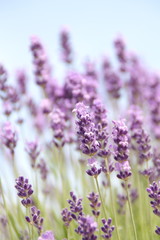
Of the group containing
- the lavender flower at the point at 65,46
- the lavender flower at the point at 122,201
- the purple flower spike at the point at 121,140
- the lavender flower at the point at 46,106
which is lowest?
the purple flower spike at the point at 121,140

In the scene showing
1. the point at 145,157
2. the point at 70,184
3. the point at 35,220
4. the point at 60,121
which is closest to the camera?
the point at 35,220

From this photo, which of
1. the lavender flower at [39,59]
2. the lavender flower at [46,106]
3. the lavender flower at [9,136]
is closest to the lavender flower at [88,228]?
the lavender flower at [9,136]

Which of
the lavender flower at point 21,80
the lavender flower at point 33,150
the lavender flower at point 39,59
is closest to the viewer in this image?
the lavender flower at point 33,150

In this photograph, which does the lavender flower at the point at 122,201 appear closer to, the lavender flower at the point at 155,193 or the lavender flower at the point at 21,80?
the lavender flower at the point at 155,193

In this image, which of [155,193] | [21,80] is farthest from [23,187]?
[21,80]

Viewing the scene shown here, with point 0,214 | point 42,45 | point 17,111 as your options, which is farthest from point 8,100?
point 0,214

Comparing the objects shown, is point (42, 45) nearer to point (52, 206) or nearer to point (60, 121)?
point (60, 121)

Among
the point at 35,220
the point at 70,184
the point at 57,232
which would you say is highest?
the point at 70,184

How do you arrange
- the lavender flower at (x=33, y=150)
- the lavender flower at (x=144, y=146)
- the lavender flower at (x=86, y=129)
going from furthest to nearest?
the lavender flower at (x=33, y=150) < the lavender flower at (x=144, y=146) < the lavender flower at (x=86, y=129)
